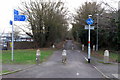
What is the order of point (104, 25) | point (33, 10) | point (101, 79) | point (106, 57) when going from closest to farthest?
point (101, 79) < point (106, 57) < point (104, 25) < point (33, 10)

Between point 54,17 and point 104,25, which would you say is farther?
point 54,17

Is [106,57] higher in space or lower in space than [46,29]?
lower

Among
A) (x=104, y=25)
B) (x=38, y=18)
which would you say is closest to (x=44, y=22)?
(x=38, y=18)

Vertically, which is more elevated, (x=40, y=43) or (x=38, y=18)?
(x=38, y=18)

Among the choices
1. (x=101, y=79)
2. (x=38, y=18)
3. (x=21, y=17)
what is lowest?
(x=101, y=79)

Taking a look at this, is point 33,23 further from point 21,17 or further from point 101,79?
point 101,79

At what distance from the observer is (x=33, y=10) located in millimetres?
30406

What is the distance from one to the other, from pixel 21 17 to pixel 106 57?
25.5 feet

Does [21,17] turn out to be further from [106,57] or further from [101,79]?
[101,79]

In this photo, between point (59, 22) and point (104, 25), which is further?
point (59, 22)

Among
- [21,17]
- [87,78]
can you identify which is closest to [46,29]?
[21,17]

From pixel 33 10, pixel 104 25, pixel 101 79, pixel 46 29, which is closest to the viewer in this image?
pixel 101 79

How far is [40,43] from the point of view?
112 feet

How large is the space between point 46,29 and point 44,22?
204 cm
